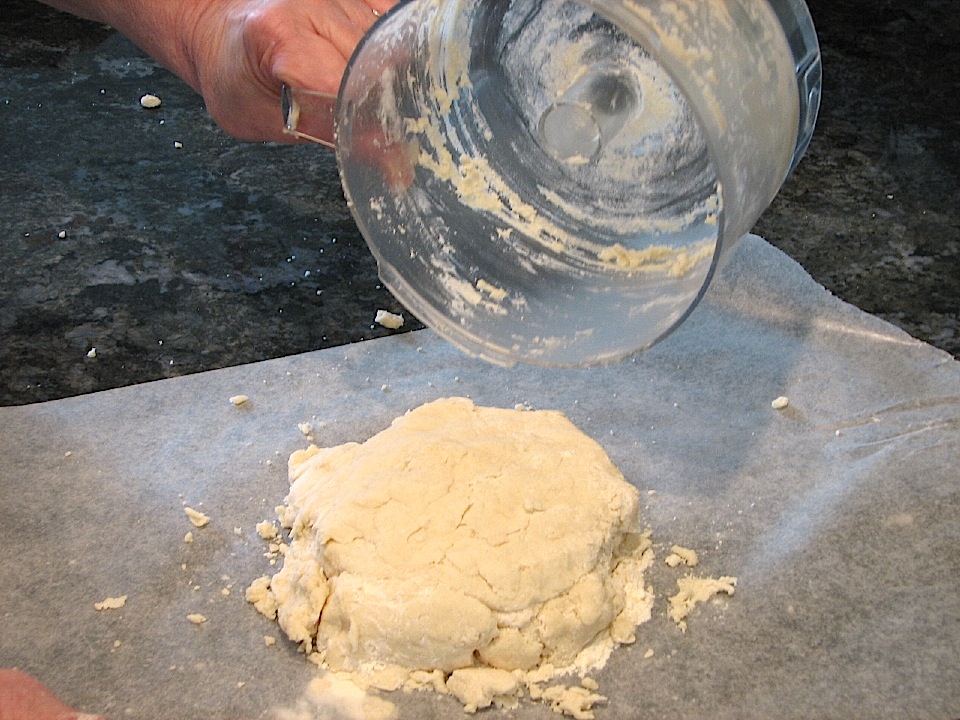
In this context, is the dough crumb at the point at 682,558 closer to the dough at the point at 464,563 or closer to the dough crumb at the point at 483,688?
the dough at the point at 464,563

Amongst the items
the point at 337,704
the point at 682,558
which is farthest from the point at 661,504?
the point at 337,704

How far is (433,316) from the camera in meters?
1.34

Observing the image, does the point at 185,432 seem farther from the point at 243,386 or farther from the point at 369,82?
the point at 369,82

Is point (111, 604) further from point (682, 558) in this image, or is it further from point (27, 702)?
point (682, 558)

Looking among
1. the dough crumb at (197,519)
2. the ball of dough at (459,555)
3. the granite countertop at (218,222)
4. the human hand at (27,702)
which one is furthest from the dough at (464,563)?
the granite countertop at (218,222)

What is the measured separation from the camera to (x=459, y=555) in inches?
53.2

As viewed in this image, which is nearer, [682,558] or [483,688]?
[483,688]

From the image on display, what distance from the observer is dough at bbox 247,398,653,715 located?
1310 millimetres

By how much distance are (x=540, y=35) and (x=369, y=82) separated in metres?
0.22

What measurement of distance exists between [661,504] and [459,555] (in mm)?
360

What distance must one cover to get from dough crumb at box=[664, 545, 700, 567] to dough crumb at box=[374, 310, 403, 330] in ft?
2.10

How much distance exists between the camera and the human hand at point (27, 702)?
3.53ft

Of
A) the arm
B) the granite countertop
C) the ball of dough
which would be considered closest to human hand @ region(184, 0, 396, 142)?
the arm

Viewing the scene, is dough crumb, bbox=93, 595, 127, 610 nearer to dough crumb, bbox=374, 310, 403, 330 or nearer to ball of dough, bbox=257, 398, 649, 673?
ball of dough, bbox=257, 398, 649, 673
